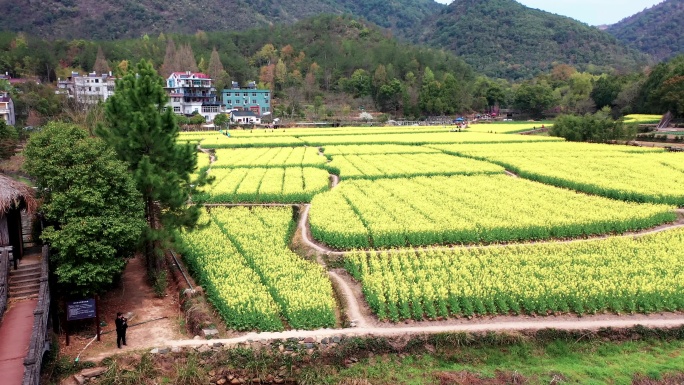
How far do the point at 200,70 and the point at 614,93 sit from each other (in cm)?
8008

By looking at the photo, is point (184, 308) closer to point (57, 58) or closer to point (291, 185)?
point (291, 185)

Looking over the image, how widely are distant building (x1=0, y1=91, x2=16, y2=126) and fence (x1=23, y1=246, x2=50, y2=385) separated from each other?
54.8m

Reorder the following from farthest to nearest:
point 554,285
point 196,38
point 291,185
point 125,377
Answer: point 196,38, point 291,185, point 554,285, point 125,377

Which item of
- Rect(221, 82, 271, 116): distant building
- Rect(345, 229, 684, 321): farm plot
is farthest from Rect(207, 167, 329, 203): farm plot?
Rect(221, 82, 271, 116): distant building

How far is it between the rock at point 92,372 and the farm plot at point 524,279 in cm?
742

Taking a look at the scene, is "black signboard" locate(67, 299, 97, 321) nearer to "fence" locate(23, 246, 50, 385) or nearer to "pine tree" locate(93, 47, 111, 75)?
"fence" locate(23, 246, 50, 385)

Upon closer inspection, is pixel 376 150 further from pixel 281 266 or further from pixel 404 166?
pixel 281 266

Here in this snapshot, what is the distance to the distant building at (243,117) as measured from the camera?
3080 inches

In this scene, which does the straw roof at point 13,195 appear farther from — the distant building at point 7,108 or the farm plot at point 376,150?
the distant building at point 7,108

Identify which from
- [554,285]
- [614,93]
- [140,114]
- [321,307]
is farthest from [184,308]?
[614,93]

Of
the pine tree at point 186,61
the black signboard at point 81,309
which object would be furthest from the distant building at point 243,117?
the black signboard at point 81,309

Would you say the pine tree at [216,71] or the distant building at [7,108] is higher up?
the pine tree at [216,71]

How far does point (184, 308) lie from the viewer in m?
15.0

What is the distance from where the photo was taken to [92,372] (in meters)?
11.9
